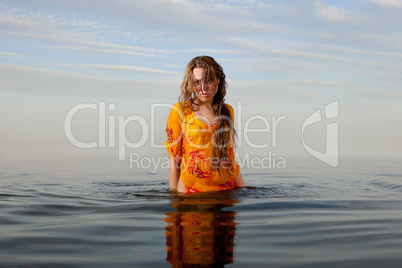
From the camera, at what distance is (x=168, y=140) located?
5551mm

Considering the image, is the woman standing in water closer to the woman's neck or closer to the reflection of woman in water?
the woman's neck

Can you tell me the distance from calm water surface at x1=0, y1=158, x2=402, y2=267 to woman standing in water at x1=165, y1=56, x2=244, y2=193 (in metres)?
0.29

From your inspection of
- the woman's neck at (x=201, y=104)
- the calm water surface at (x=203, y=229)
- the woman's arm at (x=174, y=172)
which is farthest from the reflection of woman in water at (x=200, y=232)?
the woman's neck at (x=201, y=104)

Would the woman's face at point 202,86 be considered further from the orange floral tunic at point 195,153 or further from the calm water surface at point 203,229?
the calm water surface at point 203,229

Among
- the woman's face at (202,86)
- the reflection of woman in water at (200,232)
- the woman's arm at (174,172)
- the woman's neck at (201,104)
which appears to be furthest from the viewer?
the woman's arm at (174,172)

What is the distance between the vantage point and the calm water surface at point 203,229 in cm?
262

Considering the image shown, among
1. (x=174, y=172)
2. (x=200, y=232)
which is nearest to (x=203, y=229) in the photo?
(x=200, y=232)

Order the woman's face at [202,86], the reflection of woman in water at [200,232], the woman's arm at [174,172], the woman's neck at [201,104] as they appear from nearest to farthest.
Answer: the reflection of woman in water at [200,232] < the woman's face at [202,86] < the woman's neck at [201,104] < the woman's arm at [174,172]

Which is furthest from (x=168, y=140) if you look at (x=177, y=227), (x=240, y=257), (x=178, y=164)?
(x=240, y=257)

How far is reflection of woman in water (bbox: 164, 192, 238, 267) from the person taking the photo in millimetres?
2590

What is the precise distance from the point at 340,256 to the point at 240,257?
0.62 m

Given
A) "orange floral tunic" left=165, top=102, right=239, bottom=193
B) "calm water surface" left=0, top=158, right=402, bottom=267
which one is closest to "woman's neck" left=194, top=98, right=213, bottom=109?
"orange floral tunic" left=165, top=102, right=239, bottom=193

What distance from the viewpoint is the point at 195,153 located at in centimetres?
539

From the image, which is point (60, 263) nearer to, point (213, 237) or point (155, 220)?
point (213, 237)
